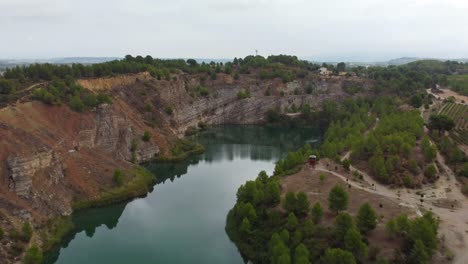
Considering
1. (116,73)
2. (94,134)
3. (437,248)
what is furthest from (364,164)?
(116,73)

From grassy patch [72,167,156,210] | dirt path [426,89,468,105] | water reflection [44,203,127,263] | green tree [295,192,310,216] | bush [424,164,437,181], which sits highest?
dirt path [426,89,468,105]

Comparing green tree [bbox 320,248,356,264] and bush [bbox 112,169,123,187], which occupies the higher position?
green tree [bbox 320,248,356,264]

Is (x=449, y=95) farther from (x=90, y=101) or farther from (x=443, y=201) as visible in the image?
(x=90, y=101)

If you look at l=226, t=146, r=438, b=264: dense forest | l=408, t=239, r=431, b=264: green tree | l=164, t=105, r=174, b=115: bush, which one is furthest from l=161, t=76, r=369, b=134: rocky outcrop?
l=408, t=239, r=431, b=264: green tree

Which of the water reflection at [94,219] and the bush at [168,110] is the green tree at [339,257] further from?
the bush at [168,110]

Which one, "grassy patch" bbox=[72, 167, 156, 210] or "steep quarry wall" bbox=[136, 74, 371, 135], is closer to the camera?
"grassy patch" bbox=[72, 167, 156, 210]

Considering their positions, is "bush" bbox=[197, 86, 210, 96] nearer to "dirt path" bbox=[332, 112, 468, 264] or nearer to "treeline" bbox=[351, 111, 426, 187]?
"treeline" bbox=[351, 111, 426, 187]

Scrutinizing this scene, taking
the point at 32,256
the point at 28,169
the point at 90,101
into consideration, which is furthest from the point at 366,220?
the point at 90,101
